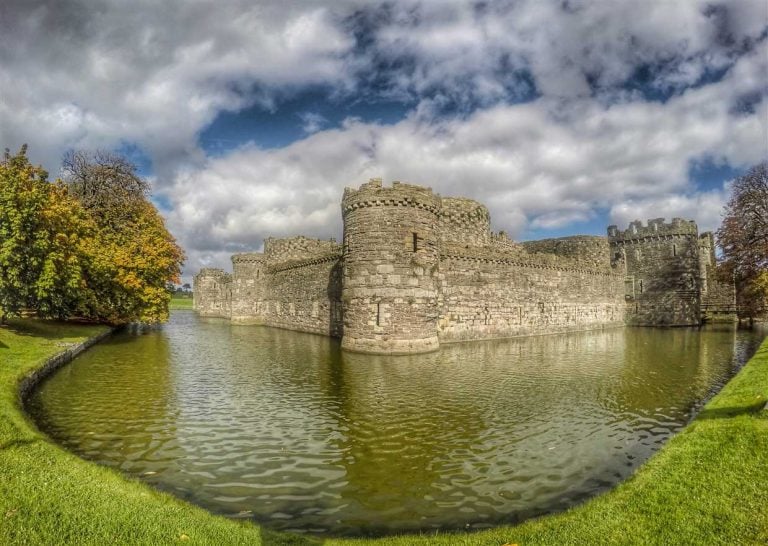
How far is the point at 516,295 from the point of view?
3012cm

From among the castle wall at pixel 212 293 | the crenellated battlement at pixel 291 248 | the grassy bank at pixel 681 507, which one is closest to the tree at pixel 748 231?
the grassy bank at pixel 681 507

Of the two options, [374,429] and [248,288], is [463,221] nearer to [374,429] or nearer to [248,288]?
[374,429]

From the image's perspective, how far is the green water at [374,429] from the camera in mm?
6676

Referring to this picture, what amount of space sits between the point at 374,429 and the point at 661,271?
139 ft

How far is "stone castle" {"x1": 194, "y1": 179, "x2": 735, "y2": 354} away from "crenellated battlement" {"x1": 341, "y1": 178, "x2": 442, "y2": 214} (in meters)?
0.05

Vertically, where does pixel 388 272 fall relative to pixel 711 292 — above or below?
above

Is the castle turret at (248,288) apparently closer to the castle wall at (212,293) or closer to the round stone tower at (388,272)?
the castle wall at (212,293)

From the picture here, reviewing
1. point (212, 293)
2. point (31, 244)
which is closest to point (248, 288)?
point (212, 293)

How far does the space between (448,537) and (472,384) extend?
952 centimetres

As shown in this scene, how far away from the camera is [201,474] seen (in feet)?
24.6

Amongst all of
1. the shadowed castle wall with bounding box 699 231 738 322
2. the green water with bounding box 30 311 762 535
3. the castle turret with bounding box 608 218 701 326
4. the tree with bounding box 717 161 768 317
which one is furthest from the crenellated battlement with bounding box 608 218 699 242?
the green water with bounding box 30 311 762 535

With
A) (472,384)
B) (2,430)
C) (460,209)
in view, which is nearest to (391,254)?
(472,384)

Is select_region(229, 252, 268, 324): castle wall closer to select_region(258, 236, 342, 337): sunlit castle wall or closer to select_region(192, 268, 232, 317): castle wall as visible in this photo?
select_region(258, 236, 342, 337): sunlit castle wall

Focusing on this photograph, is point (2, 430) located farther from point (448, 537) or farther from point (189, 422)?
point (448, 537)
